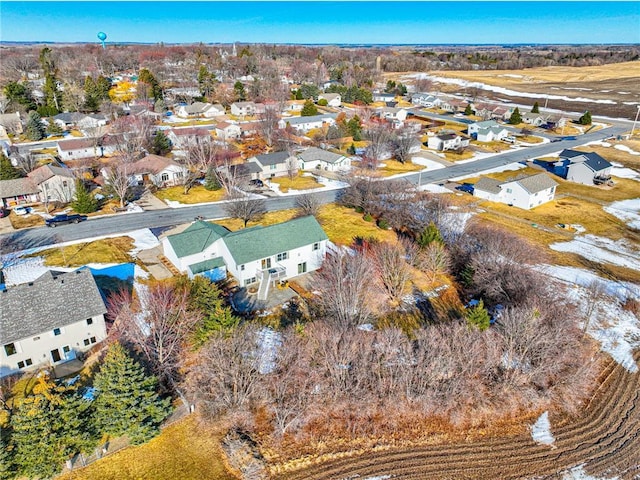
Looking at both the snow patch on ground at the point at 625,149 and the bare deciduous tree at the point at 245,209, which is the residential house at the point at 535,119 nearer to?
the snow patch on ground at the point at 625,149

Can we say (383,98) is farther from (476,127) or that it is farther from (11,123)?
(11,123)

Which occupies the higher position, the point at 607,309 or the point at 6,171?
the point at 6,171

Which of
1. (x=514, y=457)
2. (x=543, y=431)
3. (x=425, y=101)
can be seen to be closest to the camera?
(x=514, y=457)

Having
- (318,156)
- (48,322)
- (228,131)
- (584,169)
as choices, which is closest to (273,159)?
(318,156)

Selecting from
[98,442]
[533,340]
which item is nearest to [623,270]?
[533,340]

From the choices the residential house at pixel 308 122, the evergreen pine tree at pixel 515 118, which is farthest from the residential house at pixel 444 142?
the evergreen pine tree at pixel 515 118

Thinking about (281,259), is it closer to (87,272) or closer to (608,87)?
(87,272)

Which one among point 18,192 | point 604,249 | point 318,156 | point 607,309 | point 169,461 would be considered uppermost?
point 318,156
